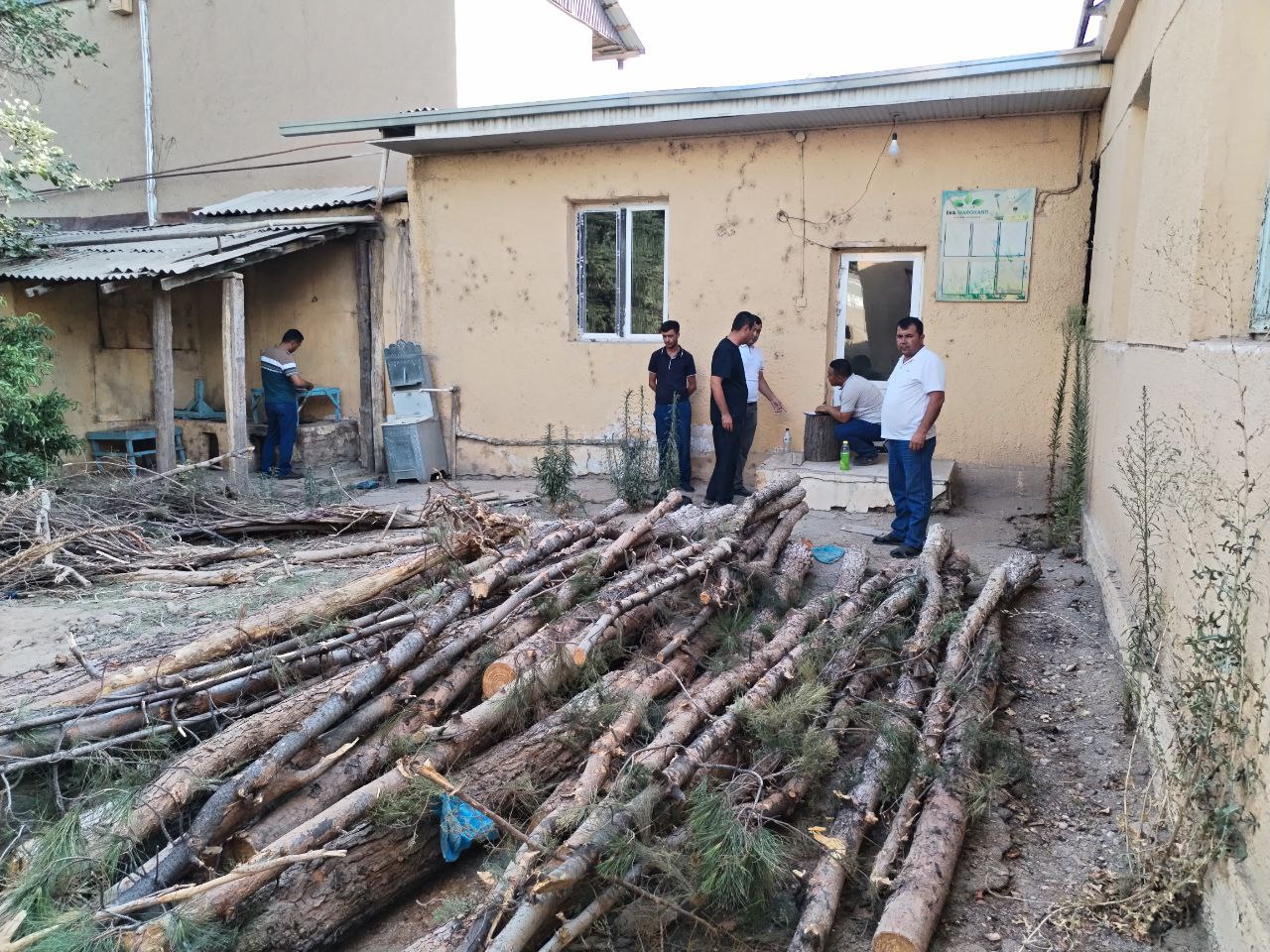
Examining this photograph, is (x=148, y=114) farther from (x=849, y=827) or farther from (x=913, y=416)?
(x=849, y=827)

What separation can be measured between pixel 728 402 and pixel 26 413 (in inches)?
254

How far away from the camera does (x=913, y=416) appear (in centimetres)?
697

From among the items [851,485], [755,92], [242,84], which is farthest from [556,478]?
[242,84]

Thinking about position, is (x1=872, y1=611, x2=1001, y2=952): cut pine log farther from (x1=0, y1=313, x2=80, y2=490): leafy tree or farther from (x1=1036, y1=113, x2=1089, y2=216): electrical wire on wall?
(x1=0, y1=313, x2=80, y2=490): leafy tree

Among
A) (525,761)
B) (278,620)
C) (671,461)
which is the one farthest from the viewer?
(671,461)

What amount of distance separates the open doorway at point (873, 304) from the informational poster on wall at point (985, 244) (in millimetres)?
393

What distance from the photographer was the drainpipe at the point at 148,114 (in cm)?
1498

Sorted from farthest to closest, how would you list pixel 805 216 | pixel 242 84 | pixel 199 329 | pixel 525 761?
pixel 242 84 → pixel 199 329 → pixel 805 216 → pixel 525 761

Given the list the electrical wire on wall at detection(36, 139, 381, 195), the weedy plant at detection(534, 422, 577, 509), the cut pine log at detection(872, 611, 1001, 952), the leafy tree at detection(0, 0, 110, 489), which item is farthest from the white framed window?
the cut pine log at detection(872, 611, 1001, 952)

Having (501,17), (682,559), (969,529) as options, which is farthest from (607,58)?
(682,559)

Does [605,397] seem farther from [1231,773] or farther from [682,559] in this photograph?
[1231,773]

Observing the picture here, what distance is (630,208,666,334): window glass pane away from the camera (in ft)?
33.6

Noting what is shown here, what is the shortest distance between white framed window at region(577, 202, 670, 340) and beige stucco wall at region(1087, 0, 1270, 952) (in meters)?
4.97

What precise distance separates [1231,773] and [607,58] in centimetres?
1876
